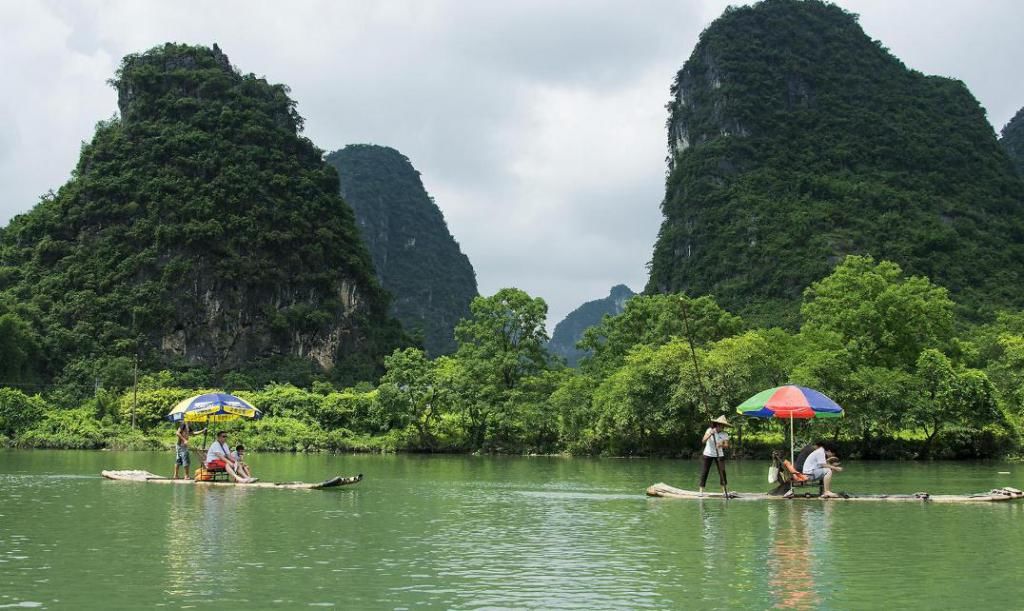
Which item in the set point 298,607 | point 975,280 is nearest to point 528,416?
point 298,607

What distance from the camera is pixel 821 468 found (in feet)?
62.7

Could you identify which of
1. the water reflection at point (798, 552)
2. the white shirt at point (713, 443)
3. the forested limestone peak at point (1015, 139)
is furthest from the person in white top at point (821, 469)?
the forested limestone peak at point (1015, 139)

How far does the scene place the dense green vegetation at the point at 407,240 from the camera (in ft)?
519

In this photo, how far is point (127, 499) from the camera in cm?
1844

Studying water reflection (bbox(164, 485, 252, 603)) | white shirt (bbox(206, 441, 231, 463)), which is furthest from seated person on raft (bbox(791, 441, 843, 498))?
white shirt (bbox(206, 441, 231, 463))

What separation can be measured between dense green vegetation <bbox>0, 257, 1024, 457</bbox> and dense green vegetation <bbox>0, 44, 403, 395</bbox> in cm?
2031

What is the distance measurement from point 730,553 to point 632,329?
129ft

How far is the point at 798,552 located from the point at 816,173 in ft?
320

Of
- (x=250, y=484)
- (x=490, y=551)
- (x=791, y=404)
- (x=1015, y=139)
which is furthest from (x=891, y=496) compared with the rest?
(x=1015, y=139)

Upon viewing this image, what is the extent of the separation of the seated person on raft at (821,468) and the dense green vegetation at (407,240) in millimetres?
126636

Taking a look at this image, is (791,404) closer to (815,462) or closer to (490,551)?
(815,462)

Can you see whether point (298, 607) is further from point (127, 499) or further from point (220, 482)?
point (220, 482)

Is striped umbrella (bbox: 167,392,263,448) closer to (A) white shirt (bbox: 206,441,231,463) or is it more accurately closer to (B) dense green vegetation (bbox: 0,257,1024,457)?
(A) white shirt (bbox: 206,441,231,463)

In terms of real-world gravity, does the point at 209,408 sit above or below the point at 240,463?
above
